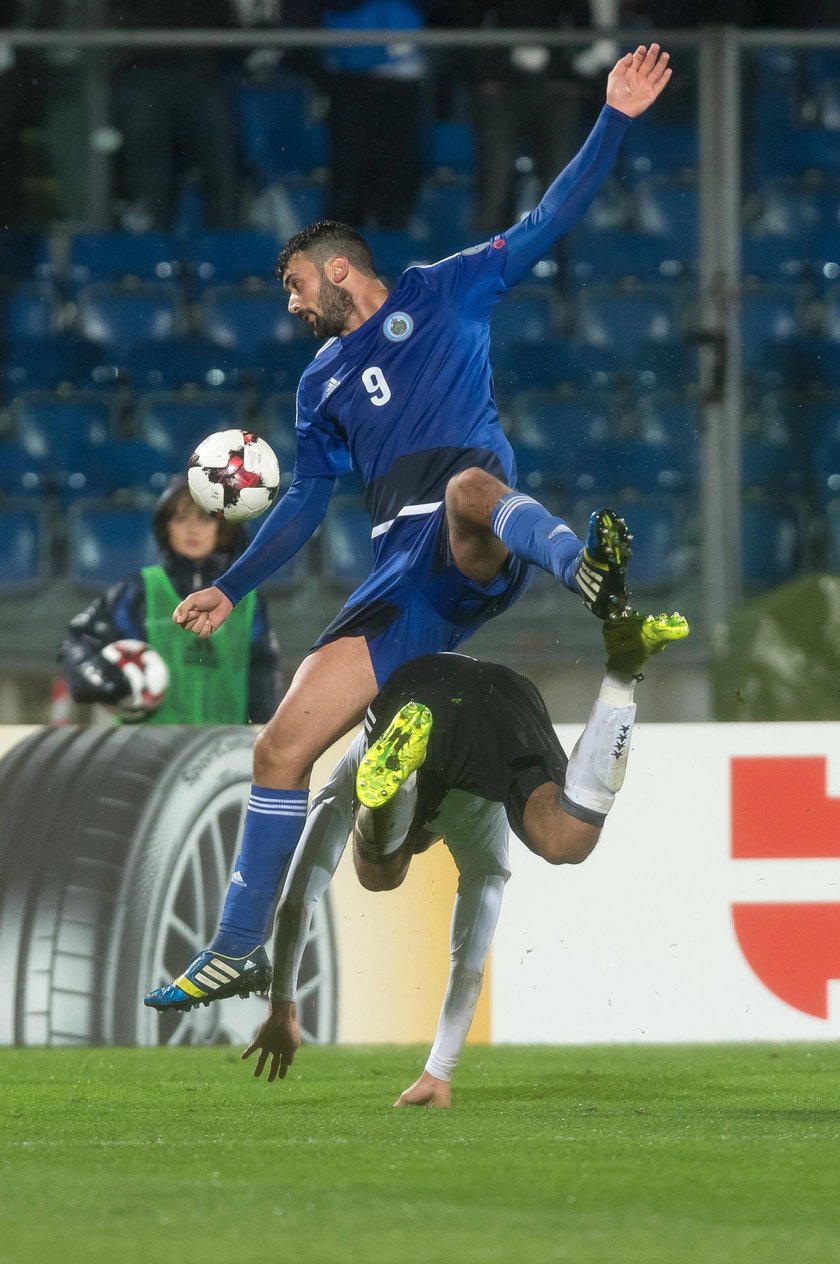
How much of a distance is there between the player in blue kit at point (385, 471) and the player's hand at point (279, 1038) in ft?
0.69

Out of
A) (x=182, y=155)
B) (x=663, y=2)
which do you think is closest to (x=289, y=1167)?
(x=182, y=155)

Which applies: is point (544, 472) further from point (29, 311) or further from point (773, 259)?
point (29, 311)

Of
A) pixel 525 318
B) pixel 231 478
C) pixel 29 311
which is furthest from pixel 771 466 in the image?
pixel 29 311

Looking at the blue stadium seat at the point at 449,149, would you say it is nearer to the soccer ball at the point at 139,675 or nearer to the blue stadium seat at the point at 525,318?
the blue stadium seat at the point at 525,318

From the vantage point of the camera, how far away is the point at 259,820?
5.05m

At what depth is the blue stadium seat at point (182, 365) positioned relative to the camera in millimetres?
7793

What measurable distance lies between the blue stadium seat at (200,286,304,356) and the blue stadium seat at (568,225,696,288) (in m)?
1.15

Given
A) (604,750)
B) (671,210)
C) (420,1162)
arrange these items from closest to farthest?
(420,1162)
(604,750)
(671,210)

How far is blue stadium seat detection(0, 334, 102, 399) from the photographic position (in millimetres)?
7938

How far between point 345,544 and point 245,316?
130cm

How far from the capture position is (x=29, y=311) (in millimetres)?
8102

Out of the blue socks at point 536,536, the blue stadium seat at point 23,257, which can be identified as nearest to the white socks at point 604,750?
the blue socks at point 536,536

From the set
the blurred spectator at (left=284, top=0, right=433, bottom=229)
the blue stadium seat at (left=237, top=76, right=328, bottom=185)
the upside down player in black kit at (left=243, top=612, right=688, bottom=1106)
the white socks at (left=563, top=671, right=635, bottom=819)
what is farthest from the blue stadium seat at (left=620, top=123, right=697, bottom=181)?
the white socks at (left=563, top=671, right=635, bottom=819)

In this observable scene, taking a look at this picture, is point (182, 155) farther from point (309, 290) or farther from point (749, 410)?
point (309, 290)
